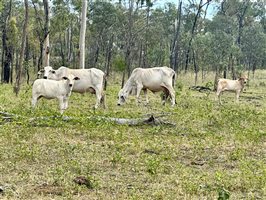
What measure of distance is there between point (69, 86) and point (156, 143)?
4935 mm

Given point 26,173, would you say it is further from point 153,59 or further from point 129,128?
point 153,59

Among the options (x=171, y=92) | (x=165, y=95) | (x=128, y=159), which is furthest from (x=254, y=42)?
(x=128, y=159)

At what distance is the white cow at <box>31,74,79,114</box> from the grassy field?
137cm

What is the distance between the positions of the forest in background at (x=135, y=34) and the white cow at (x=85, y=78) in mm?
11090

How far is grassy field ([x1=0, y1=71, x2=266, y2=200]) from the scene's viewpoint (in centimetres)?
618

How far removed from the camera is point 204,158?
8438 millimetres

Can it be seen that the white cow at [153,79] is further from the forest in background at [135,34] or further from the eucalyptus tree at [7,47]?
the eucalyptus tree at [7,47]

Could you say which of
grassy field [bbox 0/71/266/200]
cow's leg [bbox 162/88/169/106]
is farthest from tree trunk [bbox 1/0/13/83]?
grassy field [bbox 0/71/266/200]

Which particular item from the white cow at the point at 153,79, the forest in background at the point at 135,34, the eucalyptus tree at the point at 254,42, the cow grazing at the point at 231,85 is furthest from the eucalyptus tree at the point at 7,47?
the eucalyptus tree at the point at 254,42

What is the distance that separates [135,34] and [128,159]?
2838 centimetres

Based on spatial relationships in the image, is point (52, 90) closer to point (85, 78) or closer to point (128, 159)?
point (85, 78)

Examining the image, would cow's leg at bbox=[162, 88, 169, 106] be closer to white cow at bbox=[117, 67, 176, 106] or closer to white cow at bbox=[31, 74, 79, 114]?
white cow at bbox=[117, 67, 176, 106]

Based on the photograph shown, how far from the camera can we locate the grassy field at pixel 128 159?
618 centimetres

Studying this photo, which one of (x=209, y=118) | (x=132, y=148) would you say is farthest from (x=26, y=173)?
(x=209, y=118)
